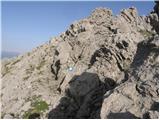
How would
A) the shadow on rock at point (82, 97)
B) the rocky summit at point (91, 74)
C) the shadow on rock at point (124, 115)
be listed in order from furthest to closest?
the shadow on rock at point (82, 97)
the rocky summit at point (91, 74)
the shadow on rock at point (124, 115)

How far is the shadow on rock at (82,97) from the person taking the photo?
153ft

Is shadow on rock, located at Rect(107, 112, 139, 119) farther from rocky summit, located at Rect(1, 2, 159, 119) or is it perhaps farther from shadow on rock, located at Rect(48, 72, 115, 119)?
shadow on rock, located at Rect(48, 72, 115, 119)

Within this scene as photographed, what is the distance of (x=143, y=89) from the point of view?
3216cm

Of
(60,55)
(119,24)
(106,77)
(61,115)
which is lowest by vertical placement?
(61,115)

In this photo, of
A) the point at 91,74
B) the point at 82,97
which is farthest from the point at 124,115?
the point at 91,74

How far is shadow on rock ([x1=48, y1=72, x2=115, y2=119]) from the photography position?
46.5m

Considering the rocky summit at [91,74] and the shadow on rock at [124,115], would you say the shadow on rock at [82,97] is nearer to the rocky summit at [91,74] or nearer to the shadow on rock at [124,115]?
the rocky summit at [91,74]

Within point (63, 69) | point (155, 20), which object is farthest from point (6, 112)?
point (155, 20)

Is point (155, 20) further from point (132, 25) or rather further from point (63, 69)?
point (132, 25)

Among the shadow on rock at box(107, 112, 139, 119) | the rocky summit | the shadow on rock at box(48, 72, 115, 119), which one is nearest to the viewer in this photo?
the shadow on rock at box(107, 112, 139, 119)

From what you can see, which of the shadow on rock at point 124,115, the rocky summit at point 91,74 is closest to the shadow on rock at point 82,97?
the rocky summit at point 91,74

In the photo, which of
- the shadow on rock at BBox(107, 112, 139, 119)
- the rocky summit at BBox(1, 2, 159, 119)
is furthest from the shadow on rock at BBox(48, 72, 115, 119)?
the shadow on rock at BBox(107, 112, 139, 119)

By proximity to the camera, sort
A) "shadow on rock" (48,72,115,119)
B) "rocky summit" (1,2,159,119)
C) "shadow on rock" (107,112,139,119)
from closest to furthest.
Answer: "shadow on rock" (107,112,139,119), "rocky summit" (1,2,159,119), "shadow on rock" (48,72,115,119)

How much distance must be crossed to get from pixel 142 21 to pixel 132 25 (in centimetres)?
735
